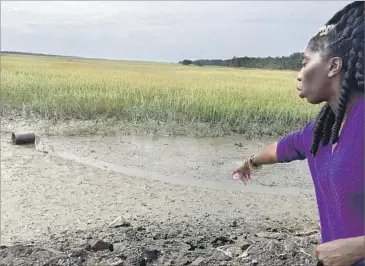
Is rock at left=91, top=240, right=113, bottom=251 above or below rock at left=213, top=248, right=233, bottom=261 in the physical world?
below

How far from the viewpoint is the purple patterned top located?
121 cm

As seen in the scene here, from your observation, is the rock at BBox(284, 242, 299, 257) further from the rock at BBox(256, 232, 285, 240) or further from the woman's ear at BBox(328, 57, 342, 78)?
the woman's ear at BBox(328, 57, 342, 78)

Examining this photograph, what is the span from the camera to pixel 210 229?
415 cm

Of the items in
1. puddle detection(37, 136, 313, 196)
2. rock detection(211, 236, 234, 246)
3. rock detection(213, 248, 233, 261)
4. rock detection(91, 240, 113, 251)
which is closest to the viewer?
rock detection(213, 248, 233, 261)

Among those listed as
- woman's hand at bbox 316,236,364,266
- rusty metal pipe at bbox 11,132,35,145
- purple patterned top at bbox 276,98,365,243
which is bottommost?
rusty metal pipe at bbox 11,132,35,145

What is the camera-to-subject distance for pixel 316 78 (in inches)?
52.1

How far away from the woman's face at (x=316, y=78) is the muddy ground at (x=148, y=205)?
1988 mm

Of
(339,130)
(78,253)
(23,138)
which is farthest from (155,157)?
(339,130)

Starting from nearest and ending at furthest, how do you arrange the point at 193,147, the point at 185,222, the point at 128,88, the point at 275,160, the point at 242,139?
the point at 275,160, the point at 185,222, the point at 193,147, the point at 242,139, the point at 128,88

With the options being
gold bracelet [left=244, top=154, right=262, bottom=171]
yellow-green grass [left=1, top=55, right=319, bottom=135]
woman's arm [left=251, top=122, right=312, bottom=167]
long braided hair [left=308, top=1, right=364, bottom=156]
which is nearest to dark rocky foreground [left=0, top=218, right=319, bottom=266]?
gold bracelet [left=244, top=154, right=262, bottom=171]

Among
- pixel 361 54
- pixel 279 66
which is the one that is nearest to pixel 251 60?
pixel 279 66

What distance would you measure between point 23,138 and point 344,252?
25.2 ft

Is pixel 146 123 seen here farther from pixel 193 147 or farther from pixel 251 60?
pixel 251 60

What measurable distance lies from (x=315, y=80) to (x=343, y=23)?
0.51 ft
